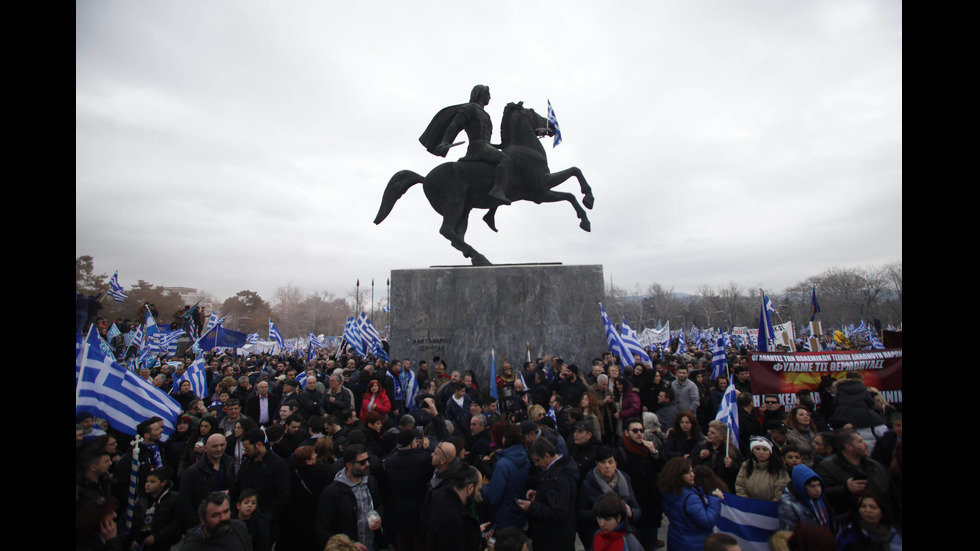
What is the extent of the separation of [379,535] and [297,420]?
4.88 feet

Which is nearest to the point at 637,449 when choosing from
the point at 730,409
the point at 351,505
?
the point at 730,409

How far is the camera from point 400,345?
10.6 metres

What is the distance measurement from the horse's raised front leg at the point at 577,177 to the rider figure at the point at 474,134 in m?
0.96

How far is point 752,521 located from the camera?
144 inches

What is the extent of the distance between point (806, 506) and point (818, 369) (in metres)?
3.58

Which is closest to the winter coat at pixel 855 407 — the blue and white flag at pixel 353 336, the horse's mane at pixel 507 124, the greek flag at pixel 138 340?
the horse's mane at pixel 507 124

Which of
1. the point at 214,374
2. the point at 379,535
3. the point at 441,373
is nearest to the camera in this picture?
the point at 379,535

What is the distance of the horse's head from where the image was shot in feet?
38.0

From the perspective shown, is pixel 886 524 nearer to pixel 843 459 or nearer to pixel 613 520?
pixel 843 459

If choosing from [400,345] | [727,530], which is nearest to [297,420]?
[727,530]

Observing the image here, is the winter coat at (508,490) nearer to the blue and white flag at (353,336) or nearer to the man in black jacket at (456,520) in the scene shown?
the man in black jacket at (456,520)

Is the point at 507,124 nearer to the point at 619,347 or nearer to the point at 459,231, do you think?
the point at 459,231

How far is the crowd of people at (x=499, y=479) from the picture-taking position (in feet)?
11.1
